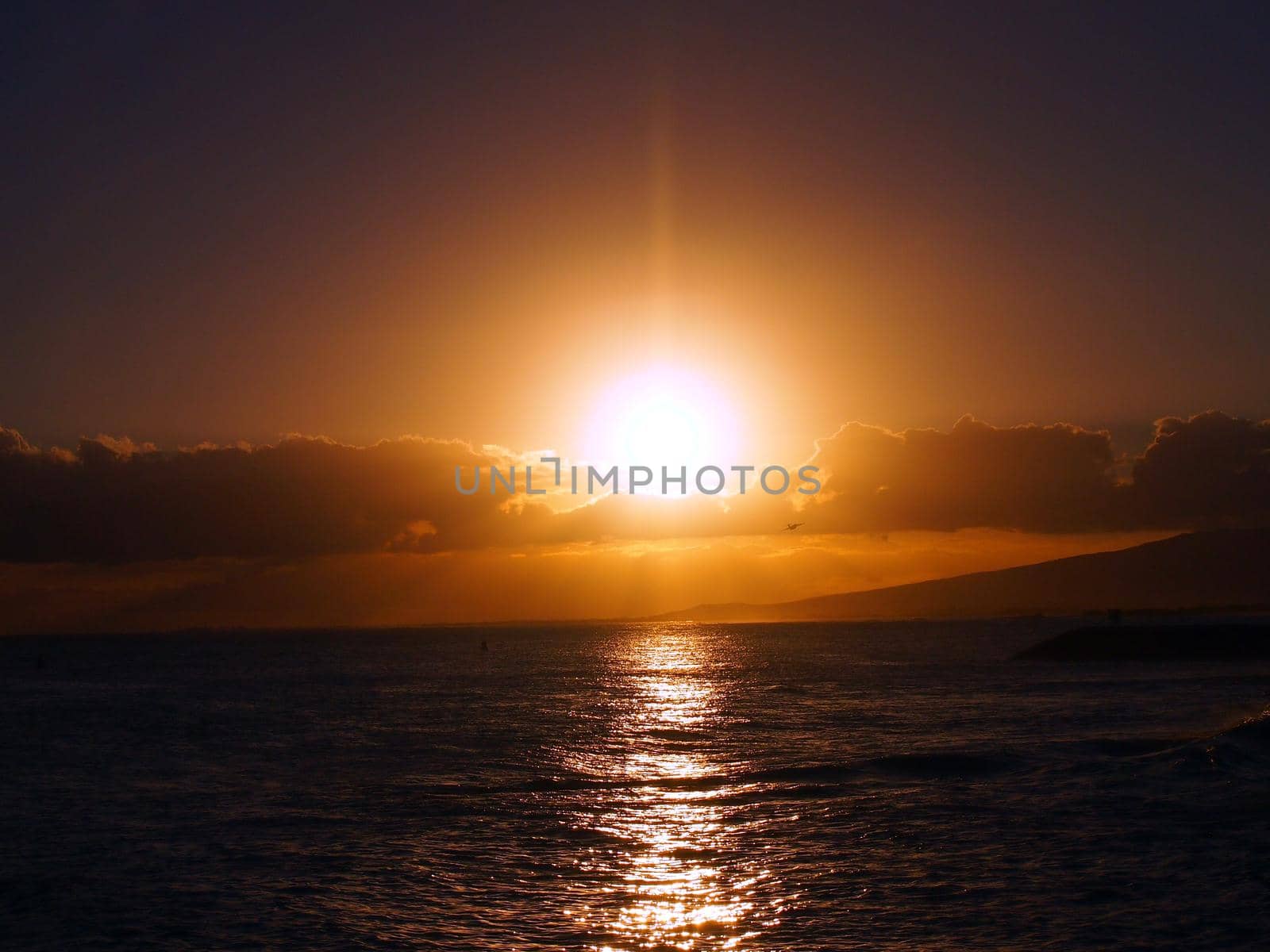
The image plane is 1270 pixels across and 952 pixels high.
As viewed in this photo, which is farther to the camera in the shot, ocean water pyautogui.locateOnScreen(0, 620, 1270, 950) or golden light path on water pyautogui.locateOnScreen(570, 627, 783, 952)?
ocean water pyautogui.locateOnScreen(0, 620, 1270, 950)

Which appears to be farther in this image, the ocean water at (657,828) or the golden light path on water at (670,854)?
the ocean water at (657,828)

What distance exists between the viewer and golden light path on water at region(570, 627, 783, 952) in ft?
68.8

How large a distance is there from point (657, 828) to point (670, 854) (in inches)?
132

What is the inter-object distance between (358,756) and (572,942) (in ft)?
98.6

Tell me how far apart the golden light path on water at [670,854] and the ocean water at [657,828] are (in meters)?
0.11

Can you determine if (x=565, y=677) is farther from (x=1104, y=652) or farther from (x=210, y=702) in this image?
(x=1104, y=652)

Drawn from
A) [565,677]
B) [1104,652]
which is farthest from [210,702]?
[1104,652]

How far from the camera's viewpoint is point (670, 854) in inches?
1076

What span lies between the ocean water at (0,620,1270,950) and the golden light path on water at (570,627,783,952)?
0.37 feet

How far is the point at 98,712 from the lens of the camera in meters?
77.2

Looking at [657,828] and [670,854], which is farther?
[657,828]

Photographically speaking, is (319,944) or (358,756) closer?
(319,944)

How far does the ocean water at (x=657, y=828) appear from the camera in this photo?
70.0 feet

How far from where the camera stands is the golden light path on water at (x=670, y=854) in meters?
21.0
